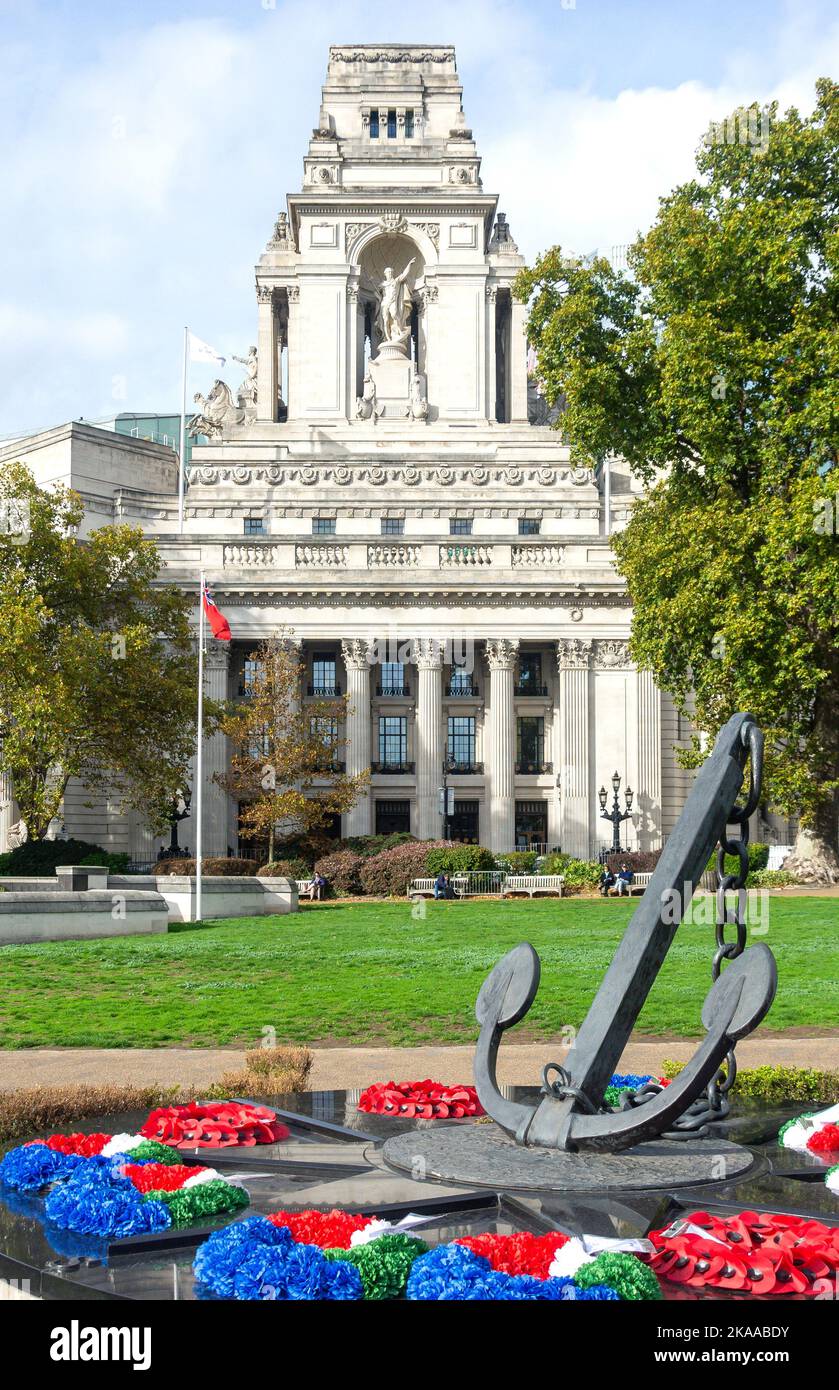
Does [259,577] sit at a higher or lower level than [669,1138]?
higher

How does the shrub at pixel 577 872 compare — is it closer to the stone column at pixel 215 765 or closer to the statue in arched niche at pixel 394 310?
the stone column at pixel 215 765

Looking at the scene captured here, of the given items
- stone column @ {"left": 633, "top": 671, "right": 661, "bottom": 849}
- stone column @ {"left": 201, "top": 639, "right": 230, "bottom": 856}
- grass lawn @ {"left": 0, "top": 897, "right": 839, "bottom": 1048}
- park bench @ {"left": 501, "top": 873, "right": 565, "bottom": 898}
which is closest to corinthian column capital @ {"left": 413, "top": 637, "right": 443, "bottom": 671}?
stone column @ {"left": 201, "top": 639, "right": 230, "bottom": 856}

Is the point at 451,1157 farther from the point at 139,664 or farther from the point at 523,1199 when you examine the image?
the point at 139,664

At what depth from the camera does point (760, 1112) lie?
10.5m

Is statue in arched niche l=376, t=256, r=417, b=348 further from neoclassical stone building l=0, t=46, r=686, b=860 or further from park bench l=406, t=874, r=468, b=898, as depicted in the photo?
park bench l=406, t=874, r=468, b=898

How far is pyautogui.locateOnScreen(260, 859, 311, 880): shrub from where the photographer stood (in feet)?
164

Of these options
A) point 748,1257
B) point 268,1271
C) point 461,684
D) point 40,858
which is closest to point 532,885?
point 40,858

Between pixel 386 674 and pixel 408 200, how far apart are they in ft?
89.4

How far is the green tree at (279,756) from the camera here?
5359 cm

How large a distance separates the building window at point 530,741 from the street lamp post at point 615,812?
4301 mm

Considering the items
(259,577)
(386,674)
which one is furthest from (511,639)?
(259,577)

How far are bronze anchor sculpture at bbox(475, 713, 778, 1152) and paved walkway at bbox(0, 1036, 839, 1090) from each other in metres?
5.49

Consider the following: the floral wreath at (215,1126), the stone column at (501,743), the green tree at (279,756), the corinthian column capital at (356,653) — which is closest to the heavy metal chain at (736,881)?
the floral wreath at (215,1126)
